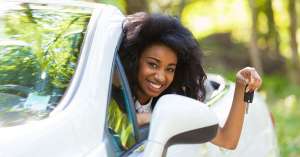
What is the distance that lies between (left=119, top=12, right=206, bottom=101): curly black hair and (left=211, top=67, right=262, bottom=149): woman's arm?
37cm

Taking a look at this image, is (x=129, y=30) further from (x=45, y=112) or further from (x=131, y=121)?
(x=45, y=112)

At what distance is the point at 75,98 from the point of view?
7.49ft

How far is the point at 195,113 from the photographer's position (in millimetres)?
2191

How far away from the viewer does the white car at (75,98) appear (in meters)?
2.11

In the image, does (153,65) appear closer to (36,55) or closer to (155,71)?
(155,71)

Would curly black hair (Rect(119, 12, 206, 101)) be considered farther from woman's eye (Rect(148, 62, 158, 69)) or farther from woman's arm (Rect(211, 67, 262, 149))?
woman's arm (Rect(211, 67, 262, 149))

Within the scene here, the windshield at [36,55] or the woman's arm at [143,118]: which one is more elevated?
the windshield at [36,55]

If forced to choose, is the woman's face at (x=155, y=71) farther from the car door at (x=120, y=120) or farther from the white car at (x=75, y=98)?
the car door at (x=120, y=120)

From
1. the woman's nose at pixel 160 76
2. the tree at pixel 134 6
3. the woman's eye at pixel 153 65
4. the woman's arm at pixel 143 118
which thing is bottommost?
the woman's arm at pixel 143 118

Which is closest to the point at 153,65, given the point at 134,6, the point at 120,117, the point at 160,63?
the point at 160,63

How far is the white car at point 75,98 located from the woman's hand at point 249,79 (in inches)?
12.5

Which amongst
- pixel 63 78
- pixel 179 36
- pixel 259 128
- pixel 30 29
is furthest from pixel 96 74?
pixel 259 128

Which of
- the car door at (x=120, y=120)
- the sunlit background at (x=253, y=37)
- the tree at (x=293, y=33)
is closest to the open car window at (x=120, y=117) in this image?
the car door at (x=120, y=120)

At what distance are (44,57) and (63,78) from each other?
0.69 feet
